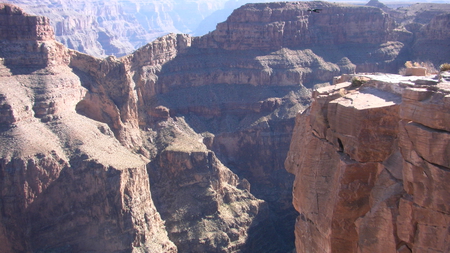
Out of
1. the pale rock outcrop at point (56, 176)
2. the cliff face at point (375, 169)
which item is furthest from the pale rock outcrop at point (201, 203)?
the cliff face at point (375, 169)

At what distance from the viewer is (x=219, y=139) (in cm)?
7350

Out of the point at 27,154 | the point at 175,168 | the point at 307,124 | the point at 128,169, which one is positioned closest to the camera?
the point at 307,124

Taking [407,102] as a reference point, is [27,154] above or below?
below

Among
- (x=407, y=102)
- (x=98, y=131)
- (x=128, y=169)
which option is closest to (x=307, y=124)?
(x=407, y=102)

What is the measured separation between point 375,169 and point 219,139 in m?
58.3

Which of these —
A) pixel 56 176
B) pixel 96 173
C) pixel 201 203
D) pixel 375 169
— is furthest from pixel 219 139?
pixel 375 169

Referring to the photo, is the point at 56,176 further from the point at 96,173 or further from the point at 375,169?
the point at 375,169

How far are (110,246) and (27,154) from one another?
12.0 meters

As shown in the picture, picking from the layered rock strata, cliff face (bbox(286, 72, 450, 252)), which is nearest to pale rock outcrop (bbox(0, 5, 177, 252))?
the layered rock strata

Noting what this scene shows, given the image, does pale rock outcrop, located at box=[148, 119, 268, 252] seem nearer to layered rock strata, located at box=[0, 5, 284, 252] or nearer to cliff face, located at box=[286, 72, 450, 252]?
layered rock strata, located at box=[0, 5, 284, 252]

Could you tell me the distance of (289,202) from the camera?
2643 inches

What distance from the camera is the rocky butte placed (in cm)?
1520

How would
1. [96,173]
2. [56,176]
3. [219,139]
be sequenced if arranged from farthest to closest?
[219,139], [96,173], [56,176]

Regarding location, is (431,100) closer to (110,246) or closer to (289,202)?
(110,246)
